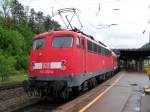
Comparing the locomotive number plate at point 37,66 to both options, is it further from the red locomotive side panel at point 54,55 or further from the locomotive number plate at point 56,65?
the locomotive number plate at point 56,65

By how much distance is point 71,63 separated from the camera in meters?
16.6

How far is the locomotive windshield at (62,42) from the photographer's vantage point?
17078 mm

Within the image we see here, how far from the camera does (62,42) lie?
17234mm

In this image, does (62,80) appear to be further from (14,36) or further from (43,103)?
(14,36)

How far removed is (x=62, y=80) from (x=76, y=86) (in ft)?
5.29

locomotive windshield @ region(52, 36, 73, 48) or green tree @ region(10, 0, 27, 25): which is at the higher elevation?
green tree @ region(10, 0, 27, 25)

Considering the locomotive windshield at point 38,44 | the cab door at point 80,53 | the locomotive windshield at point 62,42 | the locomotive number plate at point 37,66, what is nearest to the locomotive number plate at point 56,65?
the locomotive number plate at point 37,66

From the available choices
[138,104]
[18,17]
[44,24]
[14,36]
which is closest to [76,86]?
[138,104]

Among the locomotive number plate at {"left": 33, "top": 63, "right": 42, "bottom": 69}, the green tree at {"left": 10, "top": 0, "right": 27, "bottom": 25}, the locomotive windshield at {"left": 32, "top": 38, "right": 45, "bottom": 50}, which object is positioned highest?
the green tree at {"left": 10, "top": 0, "right": 27, "bottom": 25}

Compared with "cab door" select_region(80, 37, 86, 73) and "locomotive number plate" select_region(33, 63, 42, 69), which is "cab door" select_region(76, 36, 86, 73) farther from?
"locomotive number plate" select_region(33, 63, 42, 69)

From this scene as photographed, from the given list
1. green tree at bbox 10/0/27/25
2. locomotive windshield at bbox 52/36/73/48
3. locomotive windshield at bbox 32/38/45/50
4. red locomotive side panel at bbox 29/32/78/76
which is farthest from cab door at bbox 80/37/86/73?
green tree at bbox 10/0/27/25

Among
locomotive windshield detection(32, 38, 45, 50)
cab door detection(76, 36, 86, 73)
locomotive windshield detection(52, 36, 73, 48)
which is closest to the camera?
locomotive windshield detection(52, 36, 73, 48)

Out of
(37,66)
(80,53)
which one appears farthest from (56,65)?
(80,53)

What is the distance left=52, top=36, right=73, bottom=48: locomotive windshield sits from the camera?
56.0ft
